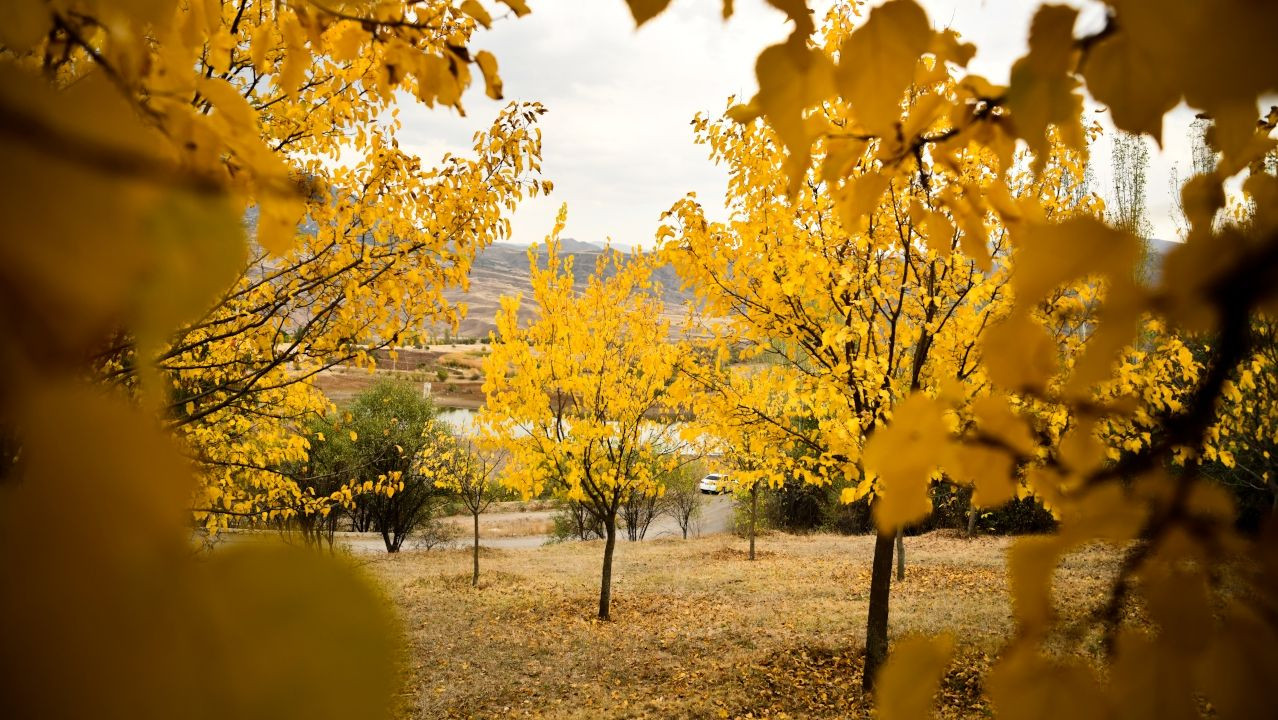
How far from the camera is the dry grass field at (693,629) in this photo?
21.3 ft

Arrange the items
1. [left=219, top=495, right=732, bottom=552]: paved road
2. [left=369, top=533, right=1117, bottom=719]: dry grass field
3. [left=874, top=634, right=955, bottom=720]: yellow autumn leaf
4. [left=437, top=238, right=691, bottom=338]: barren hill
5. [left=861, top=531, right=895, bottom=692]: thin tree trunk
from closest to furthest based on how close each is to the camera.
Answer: [left=874, top=634, right=955, bottom=720]: yellow autumn leaf, [left=861, top=531, right=895, bottom=692]: thin tree trunk, [left=369, top=533, right=1117, bottom=719]: dry grass field, [left=219, top=495, right=732, bottom=552]: paved road, [left=437, top=238, right=691, bottom=338]: barren hill

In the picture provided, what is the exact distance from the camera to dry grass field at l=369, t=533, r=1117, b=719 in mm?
6480

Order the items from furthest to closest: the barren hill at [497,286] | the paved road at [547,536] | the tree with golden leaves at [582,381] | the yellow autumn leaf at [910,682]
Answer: the barren hill at [497,286] → the paved road at [547,536] → the tree with golden leaves at [582,381] → the yellow autumn leaf at [910,682]

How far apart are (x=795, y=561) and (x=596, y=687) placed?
10.3 meters

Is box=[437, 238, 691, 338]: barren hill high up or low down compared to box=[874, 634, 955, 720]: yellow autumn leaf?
up

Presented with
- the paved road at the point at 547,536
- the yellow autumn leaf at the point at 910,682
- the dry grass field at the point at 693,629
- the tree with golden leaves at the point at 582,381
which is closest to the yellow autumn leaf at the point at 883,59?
the yellow autumn leaf at the point at 910,682

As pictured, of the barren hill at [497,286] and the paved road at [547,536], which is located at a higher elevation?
the barren hill at [497,286]

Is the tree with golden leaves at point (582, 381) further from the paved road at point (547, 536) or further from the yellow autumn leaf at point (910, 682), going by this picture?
the paved road at point (547, 536)

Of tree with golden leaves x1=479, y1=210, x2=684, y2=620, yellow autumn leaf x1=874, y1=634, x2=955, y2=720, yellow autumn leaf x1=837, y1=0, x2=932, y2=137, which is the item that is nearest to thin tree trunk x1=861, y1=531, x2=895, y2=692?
tree with golden leaves x1=479, y1=210, x2=684, y2=620

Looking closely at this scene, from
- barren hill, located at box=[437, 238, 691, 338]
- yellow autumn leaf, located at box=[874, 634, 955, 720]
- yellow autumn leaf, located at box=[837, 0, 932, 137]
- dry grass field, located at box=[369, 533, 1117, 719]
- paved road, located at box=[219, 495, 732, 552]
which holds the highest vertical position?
barren hill, located at box=[437, 238, 691, 338]

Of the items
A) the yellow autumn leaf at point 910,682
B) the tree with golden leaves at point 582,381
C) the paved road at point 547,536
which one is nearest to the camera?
the yellow autumn leaf at point 910,682

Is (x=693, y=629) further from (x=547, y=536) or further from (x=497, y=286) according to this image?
(x=497, y=286)

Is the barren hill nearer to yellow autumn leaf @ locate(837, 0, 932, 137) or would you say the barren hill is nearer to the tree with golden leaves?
the tree with golden leaves

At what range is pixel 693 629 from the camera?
9.62 m
